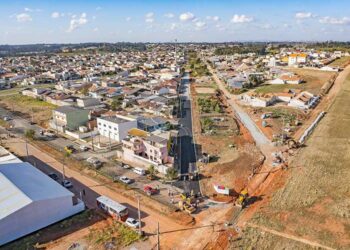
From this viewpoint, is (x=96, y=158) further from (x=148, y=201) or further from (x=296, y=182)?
(x=296, y=182)

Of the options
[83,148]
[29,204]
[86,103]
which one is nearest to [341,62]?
[86,103]

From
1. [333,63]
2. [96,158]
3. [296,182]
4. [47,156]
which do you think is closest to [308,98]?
[296,182]

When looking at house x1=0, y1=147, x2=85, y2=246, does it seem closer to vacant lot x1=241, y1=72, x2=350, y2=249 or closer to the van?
the van

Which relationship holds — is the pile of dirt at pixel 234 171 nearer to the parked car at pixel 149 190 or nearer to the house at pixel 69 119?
the parked car at pixel 149 190

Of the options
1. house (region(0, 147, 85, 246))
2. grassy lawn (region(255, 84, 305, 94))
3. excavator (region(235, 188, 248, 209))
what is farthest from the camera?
grassy lawn (region(255, 84, 305, 94))

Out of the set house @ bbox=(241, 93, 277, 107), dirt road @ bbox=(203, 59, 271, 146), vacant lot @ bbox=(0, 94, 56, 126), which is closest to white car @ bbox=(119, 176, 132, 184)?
dirt road @ bbox=(203, 59, 271, 146)

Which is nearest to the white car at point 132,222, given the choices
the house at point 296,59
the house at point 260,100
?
the house at point 260,100

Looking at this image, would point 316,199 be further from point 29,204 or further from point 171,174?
point 29,204
